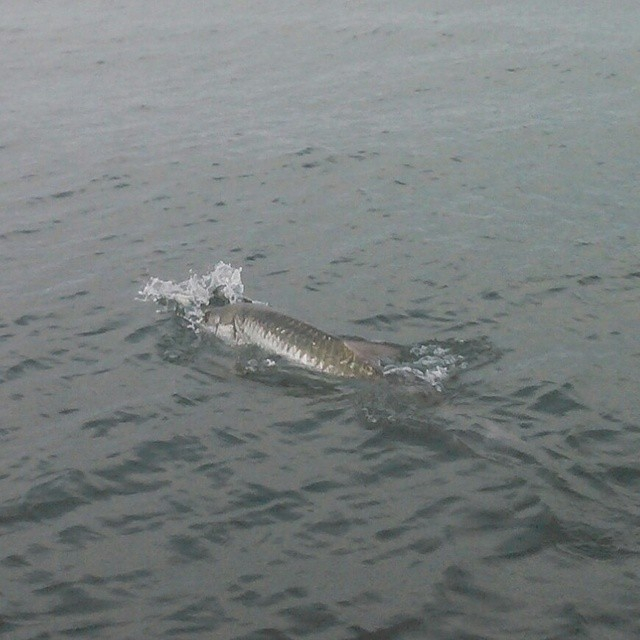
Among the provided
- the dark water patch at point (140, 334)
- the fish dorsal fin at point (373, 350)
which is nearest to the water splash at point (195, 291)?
the dark water patch at point (140, 334)

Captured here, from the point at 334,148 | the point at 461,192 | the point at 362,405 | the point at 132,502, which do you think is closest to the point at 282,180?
the point at 334,148

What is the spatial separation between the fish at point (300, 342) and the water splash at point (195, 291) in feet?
3.89

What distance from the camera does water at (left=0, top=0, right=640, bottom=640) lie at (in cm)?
796

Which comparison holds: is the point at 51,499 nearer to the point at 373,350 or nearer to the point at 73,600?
the point at 73,600

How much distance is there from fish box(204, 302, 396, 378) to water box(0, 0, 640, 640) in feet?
0.73

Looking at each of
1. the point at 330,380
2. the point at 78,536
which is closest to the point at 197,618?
the point at 78,536

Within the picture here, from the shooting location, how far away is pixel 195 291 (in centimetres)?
1385

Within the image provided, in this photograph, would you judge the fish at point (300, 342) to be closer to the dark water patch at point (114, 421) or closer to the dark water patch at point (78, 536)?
the dark water patch at point (114, 421)

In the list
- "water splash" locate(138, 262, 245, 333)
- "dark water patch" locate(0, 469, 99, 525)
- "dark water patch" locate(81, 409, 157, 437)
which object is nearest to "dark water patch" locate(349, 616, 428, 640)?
"dark water patch" locate(0, 469, 99, 525)

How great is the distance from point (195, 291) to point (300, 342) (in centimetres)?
331

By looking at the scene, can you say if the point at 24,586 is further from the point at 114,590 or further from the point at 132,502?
the point at 132,502

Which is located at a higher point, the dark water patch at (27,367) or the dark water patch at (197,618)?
the dark water patch at (27,367)

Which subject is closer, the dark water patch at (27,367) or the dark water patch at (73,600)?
the dark water patch at (73,600)

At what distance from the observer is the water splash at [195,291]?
13420 millimetres
